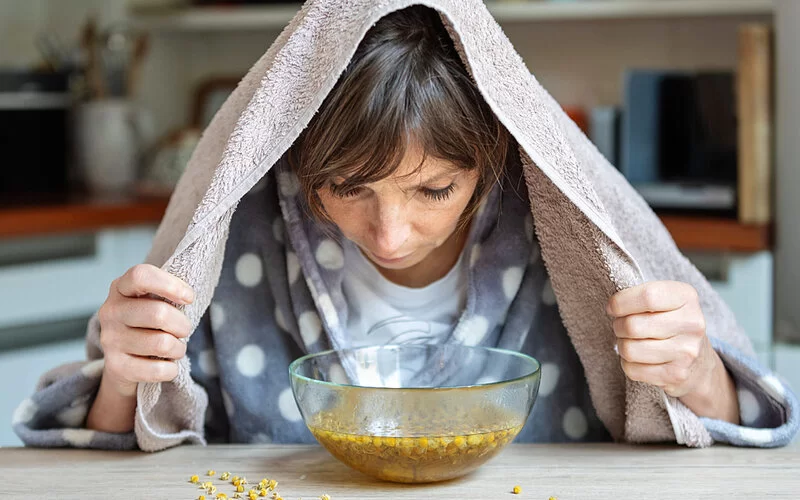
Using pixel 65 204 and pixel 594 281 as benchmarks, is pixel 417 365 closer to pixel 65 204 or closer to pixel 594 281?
pixel 594 281

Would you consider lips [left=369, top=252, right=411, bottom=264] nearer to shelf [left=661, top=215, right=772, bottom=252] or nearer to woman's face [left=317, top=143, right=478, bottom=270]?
woman's face [left=317, top=143, right=478, bottom=270]

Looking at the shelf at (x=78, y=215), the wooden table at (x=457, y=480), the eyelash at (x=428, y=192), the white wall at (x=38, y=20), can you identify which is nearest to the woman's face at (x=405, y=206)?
the eyelash at (x=428, y=192)

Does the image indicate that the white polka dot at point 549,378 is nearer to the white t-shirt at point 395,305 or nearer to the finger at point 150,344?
the white t-shirt at point 395,305

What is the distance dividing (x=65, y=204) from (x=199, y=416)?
124cm

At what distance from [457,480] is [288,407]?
0.31 meters

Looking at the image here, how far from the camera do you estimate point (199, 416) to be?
1012 mm

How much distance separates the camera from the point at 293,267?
111 centimetres

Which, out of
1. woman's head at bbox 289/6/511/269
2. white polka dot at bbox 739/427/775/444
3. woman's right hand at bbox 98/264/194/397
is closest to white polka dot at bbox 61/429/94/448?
woman's right hand at bbox 98/264/194/397

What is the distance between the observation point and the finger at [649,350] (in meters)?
0.87

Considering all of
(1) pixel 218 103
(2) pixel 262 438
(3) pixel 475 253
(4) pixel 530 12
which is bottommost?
(2) pixel 262 438

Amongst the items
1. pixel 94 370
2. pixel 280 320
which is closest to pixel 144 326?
pixel 94 370

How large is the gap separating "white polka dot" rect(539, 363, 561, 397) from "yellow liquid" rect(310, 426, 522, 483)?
0.27m

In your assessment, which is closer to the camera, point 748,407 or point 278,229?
point 748,407

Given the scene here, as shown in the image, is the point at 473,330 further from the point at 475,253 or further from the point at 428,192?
the point at 428,192
